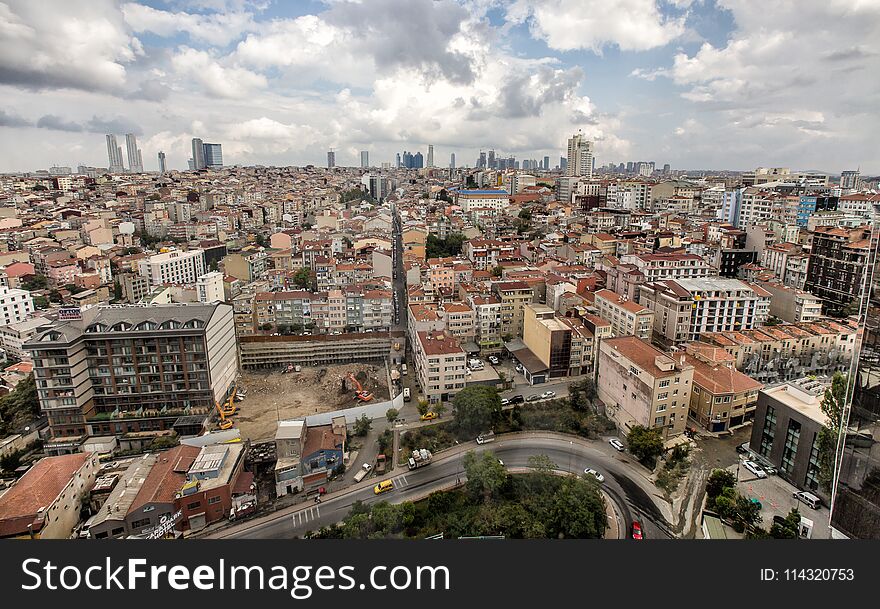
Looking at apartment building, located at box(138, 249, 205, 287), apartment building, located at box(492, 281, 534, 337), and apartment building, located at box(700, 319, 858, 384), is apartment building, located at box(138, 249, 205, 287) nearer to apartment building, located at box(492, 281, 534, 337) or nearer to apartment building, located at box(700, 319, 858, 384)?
apartment building, located at box(492, 281, 534, 337)

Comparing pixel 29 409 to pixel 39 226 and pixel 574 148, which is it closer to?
pixel 39 226

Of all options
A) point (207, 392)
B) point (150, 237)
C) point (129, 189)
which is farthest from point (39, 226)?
point (207, 392)

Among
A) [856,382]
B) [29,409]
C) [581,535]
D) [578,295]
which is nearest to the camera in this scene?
[856,382]

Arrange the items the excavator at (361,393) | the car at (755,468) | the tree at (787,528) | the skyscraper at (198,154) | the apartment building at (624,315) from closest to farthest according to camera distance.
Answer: the tree at (787,528) < the car at (755,468) < the excavator at (361,393) < the apartment building at (624,315) < the skyscraper at (198,154)

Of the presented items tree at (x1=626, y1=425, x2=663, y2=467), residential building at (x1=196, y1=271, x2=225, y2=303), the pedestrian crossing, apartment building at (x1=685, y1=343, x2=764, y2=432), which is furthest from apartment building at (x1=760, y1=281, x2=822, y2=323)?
residential building at (x1=196, y1=271, x2=225, y2=303)

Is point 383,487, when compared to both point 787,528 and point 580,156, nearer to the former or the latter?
point 787,528

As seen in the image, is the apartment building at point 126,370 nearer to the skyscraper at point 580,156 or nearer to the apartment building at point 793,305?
the apartment building at point 793,305

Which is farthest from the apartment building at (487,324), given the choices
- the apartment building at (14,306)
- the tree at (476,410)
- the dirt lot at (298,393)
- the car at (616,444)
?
the apartment building at (14,306)
